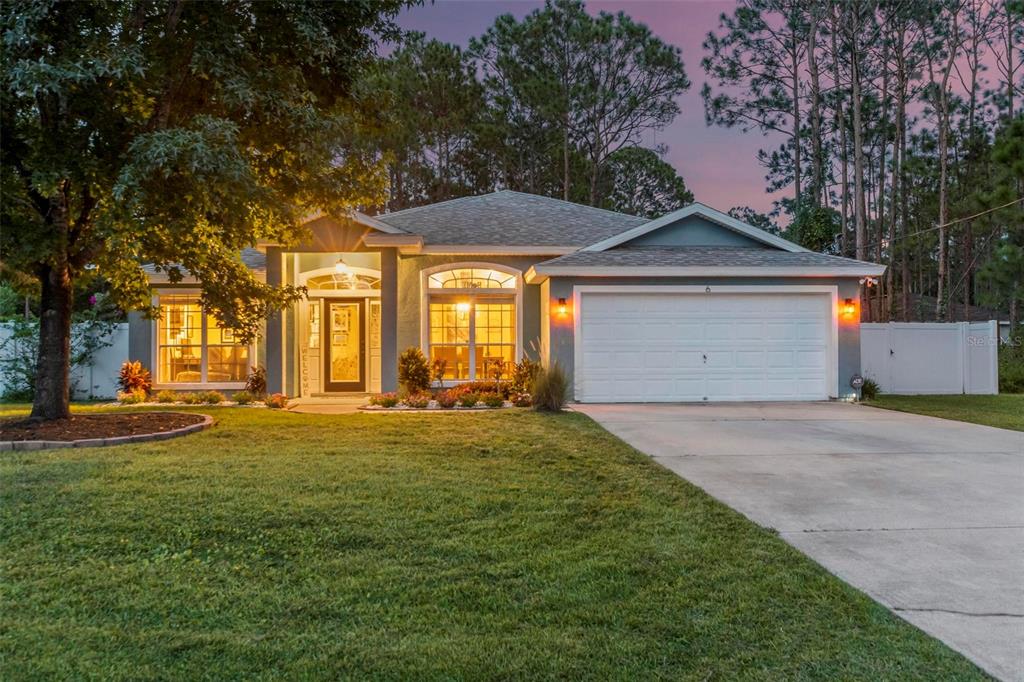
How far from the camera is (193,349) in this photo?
12.6 m

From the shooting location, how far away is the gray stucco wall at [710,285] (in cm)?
1114

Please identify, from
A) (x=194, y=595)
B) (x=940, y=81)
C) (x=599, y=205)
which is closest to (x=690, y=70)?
(x=599, y=205)

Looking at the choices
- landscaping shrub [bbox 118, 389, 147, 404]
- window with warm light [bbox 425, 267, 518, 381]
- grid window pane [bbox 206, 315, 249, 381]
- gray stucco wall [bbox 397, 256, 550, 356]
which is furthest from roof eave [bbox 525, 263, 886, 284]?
landscaping shrub [bbox 118, 389, 147, 404]

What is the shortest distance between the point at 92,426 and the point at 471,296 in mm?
7005

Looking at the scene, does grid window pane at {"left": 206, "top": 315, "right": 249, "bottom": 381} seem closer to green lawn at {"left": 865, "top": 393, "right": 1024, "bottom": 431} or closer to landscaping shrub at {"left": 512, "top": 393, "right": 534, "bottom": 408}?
landscaping shrub at {"left": 512, "top": 393, "right": 534, "bottom": 408}

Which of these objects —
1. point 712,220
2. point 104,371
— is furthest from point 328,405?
point 712,220

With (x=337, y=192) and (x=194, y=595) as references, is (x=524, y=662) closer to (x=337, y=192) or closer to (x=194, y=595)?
(x=194, y=595)

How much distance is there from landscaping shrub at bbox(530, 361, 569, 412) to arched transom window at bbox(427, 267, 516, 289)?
3.28 m

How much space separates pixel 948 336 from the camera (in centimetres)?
1389

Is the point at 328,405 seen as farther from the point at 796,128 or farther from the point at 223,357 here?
the point at 796,128

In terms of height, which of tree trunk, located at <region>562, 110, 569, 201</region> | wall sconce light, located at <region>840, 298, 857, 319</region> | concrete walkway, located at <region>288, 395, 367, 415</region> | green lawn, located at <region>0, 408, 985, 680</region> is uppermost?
tree trunk, located at <region>562, 110, 569, 201</region>

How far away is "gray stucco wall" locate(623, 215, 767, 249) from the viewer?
12.8 meters

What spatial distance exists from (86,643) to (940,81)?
28.5 metres

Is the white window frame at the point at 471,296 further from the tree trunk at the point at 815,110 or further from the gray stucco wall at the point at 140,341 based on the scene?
the tree trunk at the point at 815,110
